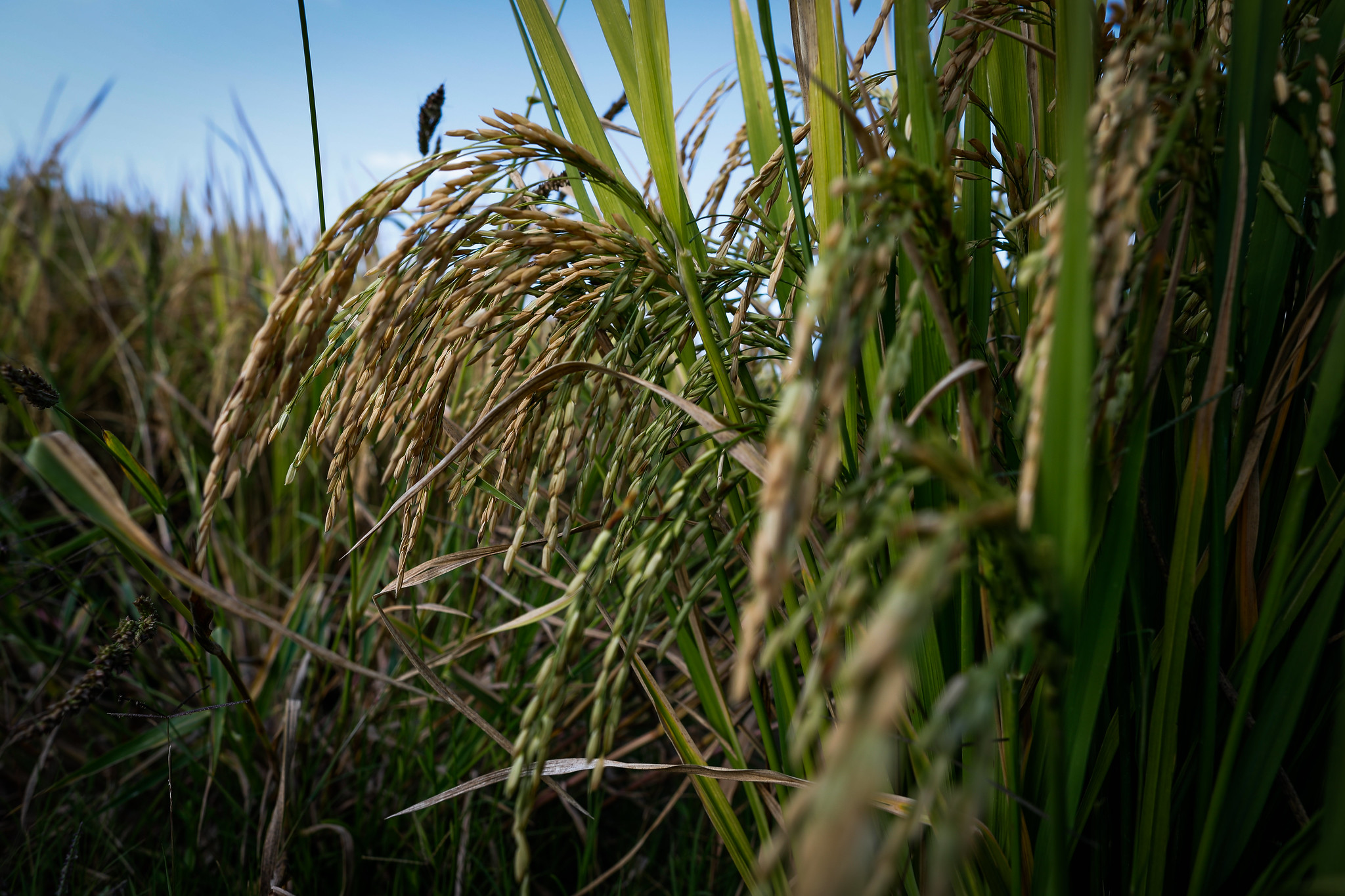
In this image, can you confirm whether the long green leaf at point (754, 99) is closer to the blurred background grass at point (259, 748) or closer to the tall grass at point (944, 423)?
the tall grass at point (944, 423)

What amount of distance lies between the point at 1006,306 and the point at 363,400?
2.43 ft

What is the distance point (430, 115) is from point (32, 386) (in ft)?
2.50

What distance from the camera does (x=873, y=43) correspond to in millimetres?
893

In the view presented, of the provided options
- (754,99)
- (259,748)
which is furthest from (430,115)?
(259,748)

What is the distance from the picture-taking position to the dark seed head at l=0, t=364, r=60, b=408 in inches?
35.3

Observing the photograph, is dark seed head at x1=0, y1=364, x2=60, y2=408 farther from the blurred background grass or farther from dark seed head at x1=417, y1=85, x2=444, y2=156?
dark seed head at x1=417, y1=85, x2=444, y2=156

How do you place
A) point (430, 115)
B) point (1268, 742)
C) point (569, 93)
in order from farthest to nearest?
point (430, 115) → point (569, 93) → point (1268, 742)

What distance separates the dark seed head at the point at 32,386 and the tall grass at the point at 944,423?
11.2 inches

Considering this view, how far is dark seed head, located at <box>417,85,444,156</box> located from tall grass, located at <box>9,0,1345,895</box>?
50 cm

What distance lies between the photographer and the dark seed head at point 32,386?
896 mm

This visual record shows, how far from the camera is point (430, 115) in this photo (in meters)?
1.31

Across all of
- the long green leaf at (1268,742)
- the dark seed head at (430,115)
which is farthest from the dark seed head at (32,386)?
the long green leaf at (1268,742)

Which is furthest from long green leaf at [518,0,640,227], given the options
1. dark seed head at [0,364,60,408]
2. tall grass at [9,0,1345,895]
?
dark seed head at [0,364,60,408]

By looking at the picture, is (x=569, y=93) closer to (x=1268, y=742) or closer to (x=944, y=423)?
(x=944, y=423)
